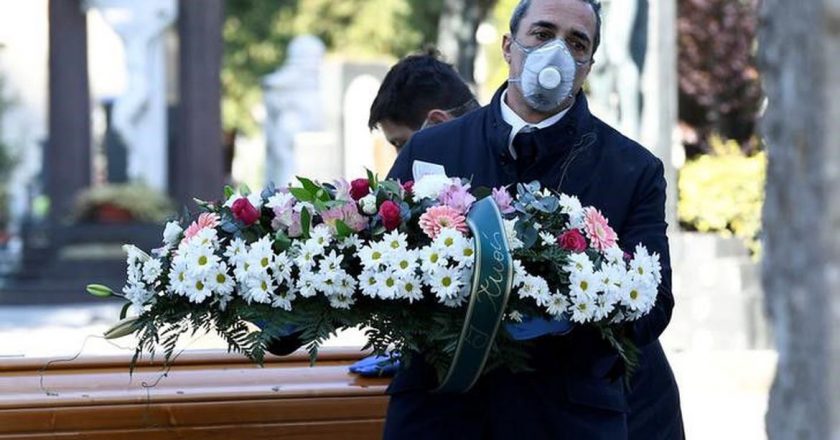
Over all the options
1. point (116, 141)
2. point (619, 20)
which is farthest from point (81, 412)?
point (116, 141)

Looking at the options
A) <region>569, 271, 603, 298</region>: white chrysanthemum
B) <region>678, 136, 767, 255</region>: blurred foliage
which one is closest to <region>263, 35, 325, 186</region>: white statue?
<region>678, 136, 767, 255</region>: blurred foliage

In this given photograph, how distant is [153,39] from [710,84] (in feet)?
25.4

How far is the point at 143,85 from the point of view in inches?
910

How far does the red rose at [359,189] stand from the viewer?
3.21 meters

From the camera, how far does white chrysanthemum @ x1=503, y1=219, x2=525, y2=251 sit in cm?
301

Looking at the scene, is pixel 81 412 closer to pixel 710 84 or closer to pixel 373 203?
pixel 373 203

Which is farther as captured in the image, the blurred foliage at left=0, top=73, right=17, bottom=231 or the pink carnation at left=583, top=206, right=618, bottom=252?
the blurred foliage at left=0, top=73, right=17, bottom=231

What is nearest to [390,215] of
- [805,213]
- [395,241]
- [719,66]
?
[395,241]

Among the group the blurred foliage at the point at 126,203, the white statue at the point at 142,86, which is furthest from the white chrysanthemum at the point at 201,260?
the white statue at the point at 142,86

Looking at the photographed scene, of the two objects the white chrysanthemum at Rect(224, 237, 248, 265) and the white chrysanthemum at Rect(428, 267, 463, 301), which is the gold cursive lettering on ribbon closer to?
the white chrysanthemum at Rect(428, 267, 463, 301)

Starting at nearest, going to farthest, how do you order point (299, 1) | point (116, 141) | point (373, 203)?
1. point (373, 203)
2. point (116, 141)
3. point (299, 1)

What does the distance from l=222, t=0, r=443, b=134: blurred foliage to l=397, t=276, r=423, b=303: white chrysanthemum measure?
3474 centimetres

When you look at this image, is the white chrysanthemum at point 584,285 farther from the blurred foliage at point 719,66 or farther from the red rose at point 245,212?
the blurred foliage at point 719,66

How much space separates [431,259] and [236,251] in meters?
0.38
